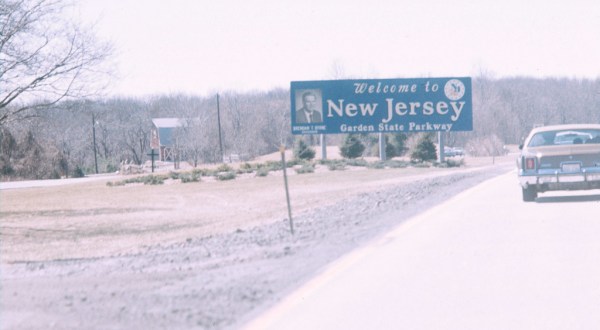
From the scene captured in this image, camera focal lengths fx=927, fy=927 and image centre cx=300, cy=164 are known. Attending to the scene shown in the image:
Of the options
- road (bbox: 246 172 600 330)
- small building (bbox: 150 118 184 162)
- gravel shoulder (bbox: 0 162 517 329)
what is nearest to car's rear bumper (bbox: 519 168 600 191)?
road (bbox: 246 172 600 330)

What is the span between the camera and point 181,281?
10.3 metres

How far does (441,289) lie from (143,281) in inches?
131

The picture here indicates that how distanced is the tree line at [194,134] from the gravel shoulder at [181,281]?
44137 millimetres

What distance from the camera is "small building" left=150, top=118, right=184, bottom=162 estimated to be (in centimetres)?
8547

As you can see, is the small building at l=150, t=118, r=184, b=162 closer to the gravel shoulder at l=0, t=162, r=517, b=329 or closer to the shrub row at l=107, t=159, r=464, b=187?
the shrub row at l=107, t=159, r=464, b=187

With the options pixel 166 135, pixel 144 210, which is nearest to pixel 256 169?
pixel 144 210

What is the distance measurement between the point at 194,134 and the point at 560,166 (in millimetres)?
65213

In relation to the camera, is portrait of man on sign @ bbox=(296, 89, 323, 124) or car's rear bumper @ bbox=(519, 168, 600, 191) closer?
car's rear bumper @ bbox=(519, 168, 600, 191)

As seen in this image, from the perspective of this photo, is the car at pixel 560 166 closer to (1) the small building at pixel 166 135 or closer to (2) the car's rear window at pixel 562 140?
(2) the car's rear window at pixel 562 140

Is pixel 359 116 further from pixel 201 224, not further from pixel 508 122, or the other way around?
pixel 508 122

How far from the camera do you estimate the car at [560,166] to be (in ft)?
62.5

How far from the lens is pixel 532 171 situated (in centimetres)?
1938

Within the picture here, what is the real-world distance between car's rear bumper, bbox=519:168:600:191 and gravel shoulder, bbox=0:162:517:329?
161 inches

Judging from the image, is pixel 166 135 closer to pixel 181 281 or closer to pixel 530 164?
pixel 530 164
